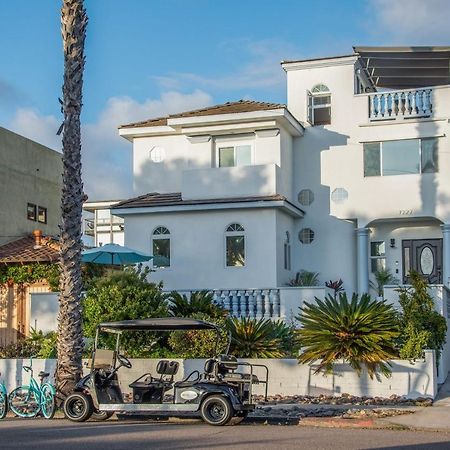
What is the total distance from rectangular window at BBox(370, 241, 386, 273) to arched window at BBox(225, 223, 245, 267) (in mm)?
4720

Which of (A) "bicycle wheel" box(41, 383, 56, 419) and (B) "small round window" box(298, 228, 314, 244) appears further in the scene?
(B) "small round window" box(298, 228, 314, 244)

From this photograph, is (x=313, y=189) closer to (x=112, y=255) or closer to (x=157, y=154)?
(x=157, y=154)

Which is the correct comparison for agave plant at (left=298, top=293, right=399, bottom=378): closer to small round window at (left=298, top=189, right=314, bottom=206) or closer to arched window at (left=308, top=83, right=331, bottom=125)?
small round window at (left=298, top=189, right=314, bottom=206)

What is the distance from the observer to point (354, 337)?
17.4 meters

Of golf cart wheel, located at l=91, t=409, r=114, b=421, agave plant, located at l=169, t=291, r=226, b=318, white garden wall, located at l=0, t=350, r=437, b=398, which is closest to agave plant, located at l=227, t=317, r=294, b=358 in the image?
white garden wall, located at l=0, t=350, r=437, b=398

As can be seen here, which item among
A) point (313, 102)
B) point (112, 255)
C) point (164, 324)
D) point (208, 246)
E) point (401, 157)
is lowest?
point (164, 324)

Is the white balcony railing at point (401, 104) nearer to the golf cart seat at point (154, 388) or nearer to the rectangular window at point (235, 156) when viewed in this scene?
the rectangular window at point (235, 156)

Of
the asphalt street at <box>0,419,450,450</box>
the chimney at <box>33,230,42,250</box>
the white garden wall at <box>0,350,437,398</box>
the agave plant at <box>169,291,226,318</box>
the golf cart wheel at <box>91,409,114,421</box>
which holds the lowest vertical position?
the asphalt street at <box>0,419,450,450</box>

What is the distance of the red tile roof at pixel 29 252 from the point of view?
26.7 metres

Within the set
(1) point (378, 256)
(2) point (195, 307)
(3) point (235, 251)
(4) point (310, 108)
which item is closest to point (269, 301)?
(2) point (195, 307)

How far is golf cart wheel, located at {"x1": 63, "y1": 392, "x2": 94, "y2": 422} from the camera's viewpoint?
1502 cm

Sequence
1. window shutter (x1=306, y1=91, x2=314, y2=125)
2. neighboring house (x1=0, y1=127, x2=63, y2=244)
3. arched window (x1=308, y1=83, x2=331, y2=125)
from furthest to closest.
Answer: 1. neighboring house (x1=0, y1=127, x2=63, y2=244)
2. window shutter (x1=306, y1=91, x2=314, y2=125)
3. arched window (x1=308, y1=83, x2=331, y2=125)

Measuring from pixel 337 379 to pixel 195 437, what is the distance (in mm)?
5427

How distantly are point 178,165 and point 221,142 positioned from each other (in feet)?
7.42
